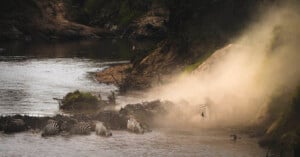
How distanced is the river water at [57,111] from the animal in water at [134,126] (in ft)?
1.96

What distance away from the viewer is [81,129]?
4697 cm

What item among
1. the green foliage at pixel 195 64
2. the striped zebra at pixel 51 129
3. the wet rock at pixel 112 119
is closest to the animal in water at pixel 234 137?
the wet rock at pixel 112 119

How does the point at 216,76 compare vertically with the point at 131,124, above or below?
above

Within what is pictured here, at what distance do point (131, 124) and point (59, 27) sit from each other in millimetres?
88524

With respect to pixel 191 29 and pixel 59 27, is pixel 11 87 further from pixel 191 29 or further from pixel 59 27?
pixel 59 27

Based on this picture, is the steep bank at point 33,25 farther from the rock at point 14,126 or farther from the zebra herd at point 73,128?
the zebra herd at point 73,128

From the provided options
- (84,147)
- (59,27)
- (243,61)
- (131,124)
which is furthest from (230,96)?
(59,27)

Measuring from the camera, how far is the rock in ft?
155

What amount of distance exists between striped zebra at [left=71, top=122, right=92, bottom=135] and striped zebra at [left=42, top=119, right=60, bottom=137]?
3.61 ft

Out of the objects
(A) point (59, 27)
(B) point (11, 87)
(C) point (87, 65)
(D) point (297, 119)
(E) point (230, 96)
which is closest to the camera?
(D) point (297, 119)

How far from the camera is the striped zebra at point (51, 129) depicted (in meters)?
46.4

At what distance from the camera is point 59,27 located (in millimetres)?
134125

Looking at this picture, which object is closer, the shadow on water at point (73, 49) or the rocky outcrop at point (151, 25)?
the shadow on water at point (73, 49)

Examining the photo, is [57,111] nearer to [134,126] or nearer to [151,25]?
[134,126]
